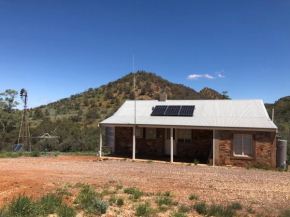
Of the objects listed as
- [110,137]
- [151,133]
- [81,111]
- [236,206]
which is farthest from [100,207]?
[81,111]

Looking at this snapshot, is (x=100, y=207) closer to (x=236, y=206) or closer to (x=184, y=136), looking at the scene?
(x=236, y=206)

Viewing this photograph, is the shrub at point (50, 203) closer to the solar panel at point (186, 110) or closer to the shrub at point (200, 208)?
the shrub at point (200, 208)

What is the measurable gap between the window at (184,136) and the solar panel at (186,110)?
4.23 feet

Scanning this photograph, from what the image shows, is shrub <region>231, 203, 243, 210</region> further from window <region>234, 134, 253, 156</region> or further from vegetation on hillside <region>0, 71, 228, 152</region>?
vegetation on hillside <region>0, 71, 228, 152</region>

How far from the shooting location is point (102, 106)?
42562 mm

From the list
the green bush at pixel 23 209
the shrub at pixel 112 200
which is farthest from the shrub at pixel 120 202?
the green bush at pixel 23 209

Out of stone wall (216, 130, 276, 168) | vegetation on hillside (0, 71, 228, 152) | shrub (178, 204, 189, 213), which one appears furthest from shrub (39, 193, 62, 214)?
vegetation on hillside (0, 71, 228, 152)

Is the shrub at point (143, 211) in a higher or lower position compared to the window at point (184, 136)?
lower

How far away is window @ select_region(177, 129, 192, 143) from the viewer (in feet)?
52.1

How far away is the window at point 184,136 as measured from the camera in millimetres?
15884

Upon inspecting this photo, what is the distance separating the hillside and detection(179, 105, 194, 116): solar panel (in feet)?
69.3

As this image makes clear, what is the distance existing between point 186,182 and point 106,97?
37518 millimetres

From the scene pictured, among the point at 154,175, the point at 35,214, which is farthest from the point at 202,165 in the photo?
the point at 35,214

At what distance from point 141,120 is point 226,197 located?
8.62m
